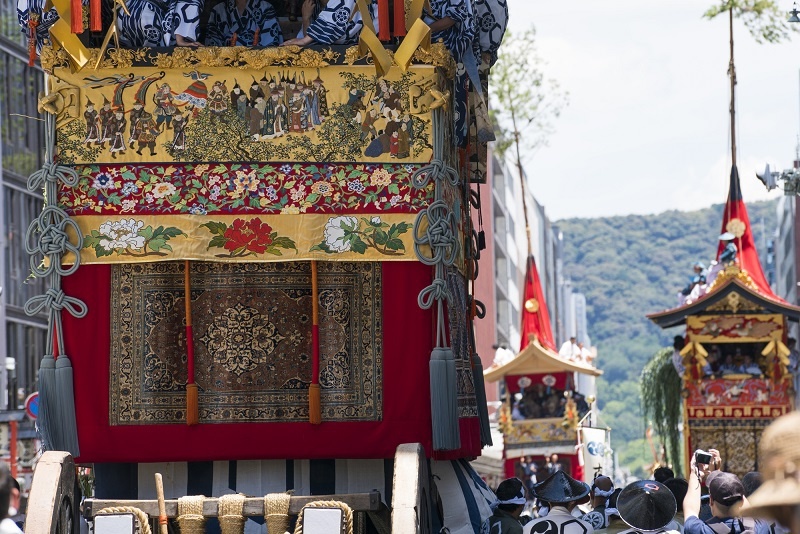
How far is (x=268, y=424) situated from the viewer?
8555 mm

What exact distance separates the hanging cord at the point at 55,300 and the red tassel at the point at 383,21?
1868 millimetres

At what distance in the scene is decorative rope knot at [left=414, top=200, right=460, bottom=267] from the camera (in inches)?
333

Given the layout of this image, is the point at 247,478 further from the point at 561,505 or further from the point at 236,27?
the point at 236,27

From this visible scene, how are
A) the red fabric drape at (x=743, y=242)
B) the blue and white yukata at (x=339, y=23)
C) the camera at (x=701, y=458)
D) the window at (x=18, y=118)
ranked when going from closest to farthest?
the camera at (x=701, y=458)
the blue and white yukata at (x=339, y=23)
the red fabric drape at (x=743, y=242)
the window at (x=18, y=118)

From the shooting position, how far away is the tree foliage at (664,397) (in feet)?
82.1

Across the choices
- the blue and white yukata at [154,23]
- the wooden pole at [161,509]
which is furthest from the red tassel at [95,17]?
the wooden pole at [161,509]

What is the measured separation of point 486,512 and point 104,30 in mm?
3698

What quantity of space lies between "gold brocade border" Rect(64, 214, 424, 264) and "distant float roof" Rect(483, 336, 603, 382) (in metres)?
22.0

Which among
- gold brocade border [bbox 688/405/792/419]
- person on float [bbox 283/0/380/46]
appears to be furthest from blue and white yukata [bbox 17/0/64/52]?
gold brocade border [bbox 688/405/792/419]

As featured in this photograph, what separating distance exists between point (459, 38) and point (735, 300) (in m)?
14.5

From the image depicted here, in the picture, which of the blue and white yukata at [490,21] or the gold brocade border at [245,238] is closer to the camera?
the gold brocade border at [245,238]

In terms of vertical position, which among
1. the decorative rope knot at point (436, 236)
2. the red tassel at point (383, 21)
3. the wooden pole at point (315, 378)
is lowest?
the wooden pole at point (315, 378)

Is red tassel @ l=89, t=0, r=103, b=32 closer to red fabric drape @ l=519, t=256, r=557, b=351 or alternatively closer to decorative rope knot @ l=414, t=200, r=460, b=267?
decorative rope knot @ l=414, t=200, r=460, b=267

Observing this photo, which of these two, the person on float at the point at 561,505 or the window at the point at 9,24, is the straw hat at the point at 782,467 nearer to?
the person on float at the point at 561,505
